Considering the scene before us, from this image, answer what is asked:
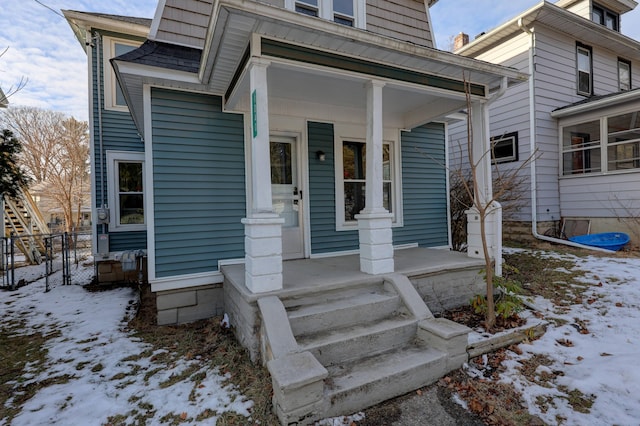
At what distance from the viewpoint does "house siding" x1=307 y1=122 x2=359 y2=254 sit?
4711 millimetres

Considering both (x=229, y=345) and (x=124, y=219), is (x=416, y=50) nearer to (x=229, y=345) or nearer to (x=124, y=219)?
(x=229, y=345)

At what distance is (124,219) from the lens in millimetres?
6133

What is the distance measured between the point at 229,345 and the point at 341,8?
18.3ft

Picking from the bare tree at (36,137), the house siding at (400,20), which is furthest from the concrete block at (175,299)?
the bare tree at (36,137)

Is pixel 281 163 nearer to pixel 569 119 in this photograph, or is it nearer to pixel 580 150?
pixel 569 119

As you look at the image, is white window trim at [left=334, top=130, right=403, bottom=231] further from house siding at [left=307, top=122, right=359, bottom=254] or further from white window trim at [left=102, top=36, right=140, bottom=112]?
white window trim at [left=102, top=36, right=140, bottom=112]

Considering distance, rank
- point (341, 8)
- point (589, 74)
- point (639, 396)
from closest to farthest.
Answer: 1. point (639, 396)
2. point (341, 8)
3. point (589, 74)

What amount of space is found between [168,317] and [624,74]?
1406 centimetres

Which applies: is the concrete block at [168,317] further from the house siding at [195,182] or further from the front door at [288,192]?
the front door at [288,192]

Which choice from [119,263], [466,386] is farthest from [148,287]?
[466,386]

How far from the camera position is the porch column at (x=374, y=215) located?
344 centimetres

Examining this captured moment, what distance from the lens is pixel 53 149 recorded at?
50.6 feet

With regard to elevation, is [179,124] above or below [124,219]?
above

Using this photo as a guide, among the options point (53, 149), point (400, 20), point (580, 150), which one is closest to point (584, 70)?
point (580, 150)
